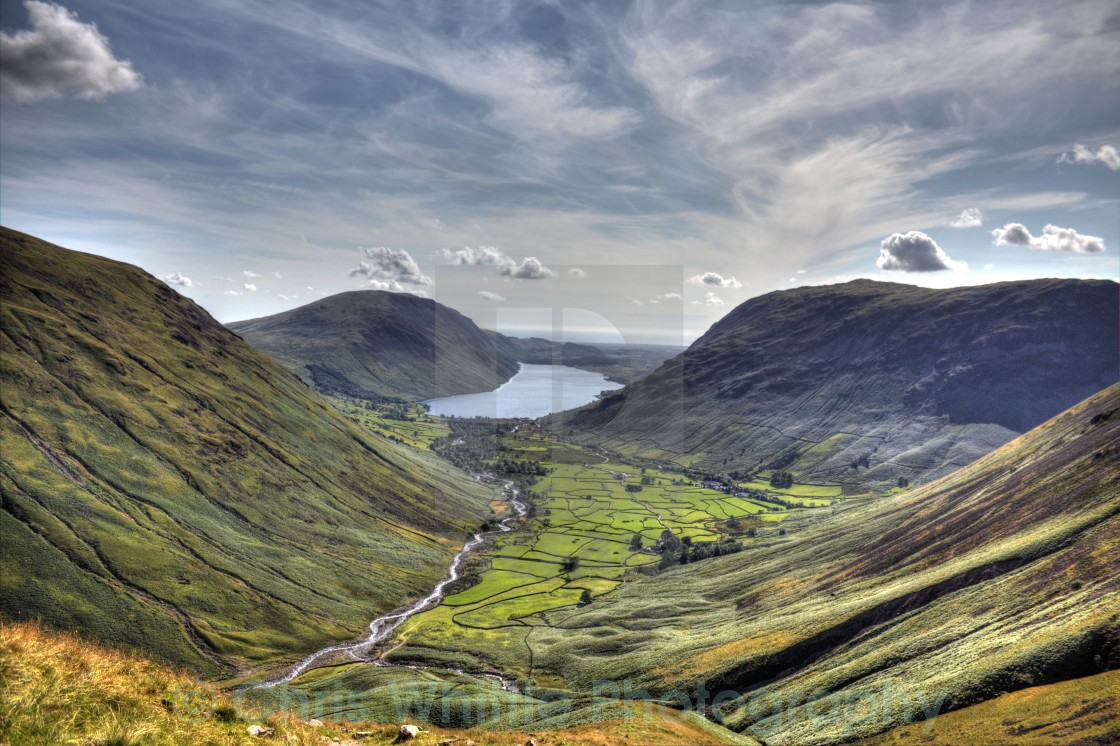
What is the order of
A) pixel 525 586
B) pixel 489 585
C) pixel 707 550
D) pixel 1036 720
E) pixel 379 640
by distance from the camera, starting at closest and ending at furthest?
pixel 1036 720 → pixel 379 640 → pixel 525 586 → pixel 489 585 → pixel 707 550

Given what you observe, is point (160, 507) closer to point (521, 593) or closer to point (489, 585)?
point (489, 585)

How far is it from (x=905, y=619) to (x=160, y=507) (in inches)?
6048

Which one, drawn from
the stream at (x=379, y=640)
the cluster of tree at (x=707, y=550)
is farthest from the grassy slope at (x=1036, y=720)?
the cluster of tree at (x=707, y=550)

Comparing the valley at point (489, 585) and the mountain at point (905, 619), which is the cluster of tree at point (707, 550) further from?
the mountain at point (905, 619)

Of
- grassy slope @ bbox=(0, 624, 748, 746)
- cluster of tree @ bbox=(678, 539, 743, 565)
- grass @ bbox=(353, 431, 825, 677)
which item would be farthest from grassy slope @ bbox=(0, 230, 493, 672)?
grassy slope @ bbox=(0, 624, 748, 746)

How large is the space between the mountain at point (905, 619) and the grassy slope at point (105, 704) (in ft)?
173

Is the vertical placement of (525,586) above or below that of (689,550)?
below

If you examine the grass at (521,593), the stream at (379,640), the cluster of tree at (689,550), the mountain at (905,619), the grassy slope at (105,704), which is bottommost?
the stream at (379,640)

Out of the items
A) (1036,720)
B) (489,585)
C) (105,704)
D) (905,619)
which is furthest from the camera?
(489,585)

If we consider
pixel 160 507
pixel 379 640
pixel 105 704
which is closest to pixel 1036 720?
pixel 105 704

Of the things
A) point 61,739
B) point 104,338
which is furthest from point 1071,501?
point 104,338

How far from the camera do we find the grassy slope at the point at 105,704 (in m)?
17.4

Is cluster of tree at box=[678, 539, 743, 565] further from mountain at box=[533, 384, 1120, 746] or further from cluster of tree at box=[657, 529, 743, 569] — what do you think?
mountain at box=[533, 384, 1120, 746]

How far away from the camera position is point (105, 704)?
20.0m
